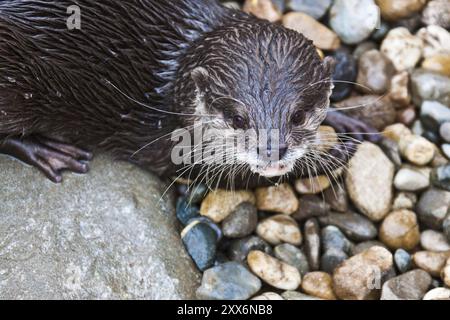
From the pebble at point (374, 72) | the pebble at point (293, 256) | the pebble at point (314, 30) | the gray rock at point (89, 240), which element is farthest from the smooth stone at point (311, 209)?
the pebble at point (314, 30)

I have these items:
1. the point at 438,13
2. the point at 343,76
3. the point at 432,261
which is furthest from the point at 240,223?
the point at 438,13

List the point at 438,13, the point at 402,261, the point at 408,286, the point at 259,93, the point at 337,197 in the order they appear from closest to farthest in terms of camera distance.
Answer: the point at 259,93 < the point at 408,286 < the point at 402,261 < the point at 337,197 < the point at 438,13

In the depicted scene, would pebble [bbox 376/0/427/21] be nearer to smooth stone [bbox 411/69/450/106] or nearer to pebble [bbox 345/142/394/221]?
smooth stone [bbox 411/69/450/106]

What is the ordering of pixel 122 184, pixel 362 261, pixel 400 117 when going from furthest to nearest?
pixel 400 117
pixel 122 184
pixel 362 261

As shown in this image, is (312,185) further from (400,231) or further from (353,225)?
(400,231)

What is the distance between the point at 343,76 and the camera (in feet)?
11.2

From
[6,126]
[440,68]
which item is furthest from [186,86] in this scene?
[440,68]

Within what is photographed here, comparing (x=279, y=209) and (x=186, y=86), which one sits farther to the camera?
(x=279, y=209)

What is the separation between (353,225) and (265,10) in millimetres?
1074
